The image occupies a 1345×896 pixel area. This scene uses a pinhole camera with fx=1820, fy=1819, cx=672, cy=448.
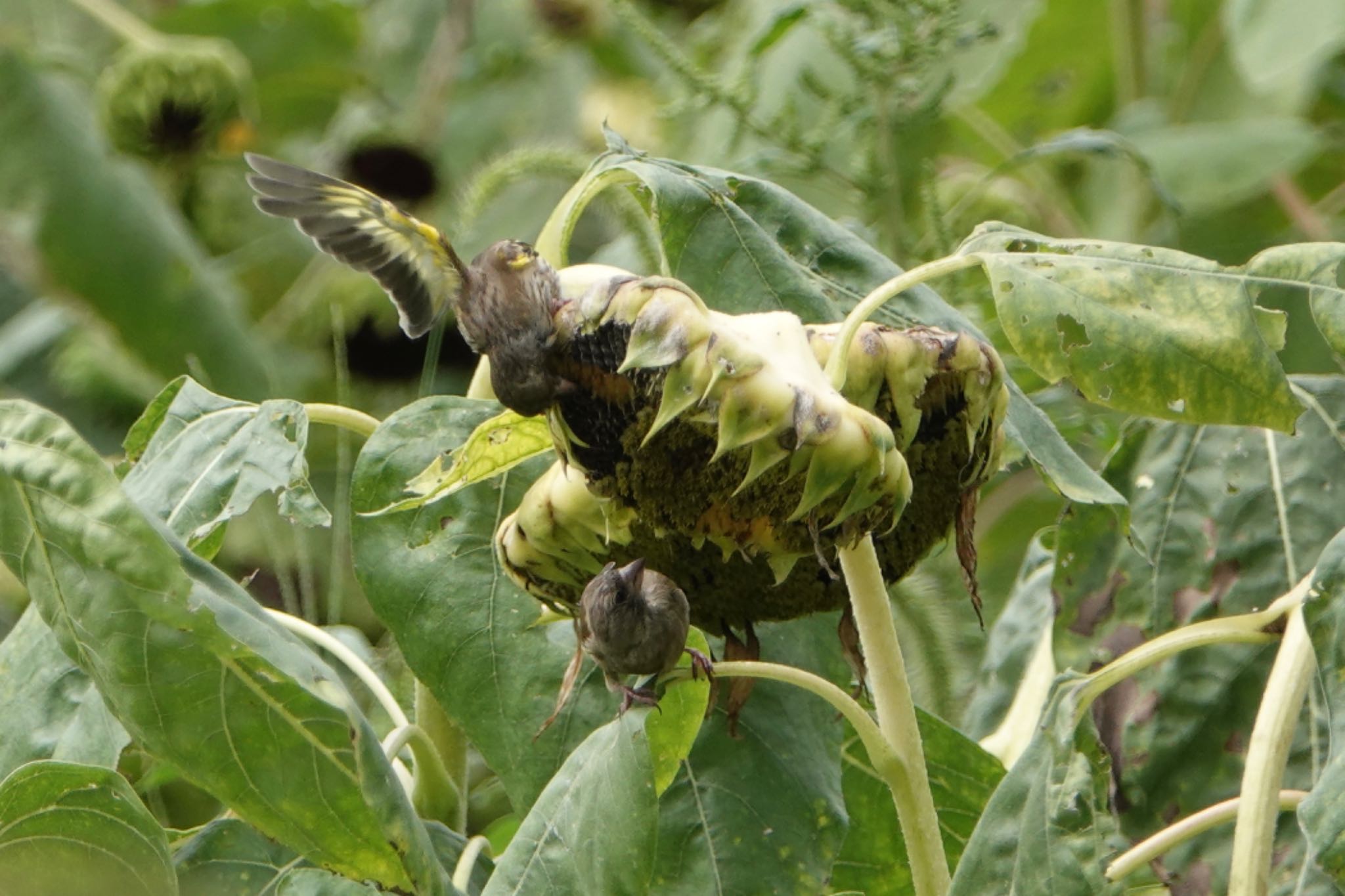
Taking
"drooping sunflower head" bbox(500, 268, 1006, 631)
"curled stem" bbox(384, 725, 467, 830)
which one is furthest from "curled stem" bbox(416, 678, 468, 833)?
"drooping sunflower head" bbox(500, 268, 1006, 631)

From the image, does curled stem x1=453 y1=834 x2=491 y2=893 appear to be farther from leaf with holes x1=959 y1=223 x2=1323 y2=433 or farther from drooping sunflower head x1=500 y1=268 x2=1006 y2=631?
leaf with holes x1=959 y1=223 x2=1323 y2=433

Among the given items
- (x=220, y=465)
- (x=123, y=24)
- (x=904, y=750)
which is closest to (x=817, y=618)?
(x=904, y=750)

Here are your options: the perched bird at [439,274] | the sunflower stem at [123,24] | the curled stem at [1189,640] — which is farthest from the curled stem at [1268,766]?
the sunflower stem at [123,24]

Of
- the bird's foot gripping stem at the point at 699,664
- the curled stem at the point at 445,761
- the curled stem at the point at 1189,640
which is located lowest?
the curled stem at the point at 445,761

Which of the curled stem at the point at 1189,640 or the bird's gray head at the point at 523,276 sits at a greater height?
the bird's gray head at the point at 523,276

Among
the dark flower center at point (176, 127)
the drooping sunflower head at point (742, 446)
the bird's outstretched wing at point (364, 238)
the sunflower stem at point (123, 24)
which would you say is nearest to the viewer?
the drooping sunflower head at point (742, 446)

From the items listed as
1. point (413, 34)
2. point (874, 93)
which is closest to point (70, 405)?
point (413, 34)

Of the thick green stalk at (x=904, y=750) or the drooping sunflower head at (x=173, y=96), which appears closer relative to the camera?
the thick green stalk at (x=904, y=750)

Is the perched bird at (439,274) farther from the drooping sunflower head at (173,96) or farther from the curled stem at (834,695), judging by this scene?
the drooping sunflower head at (173,96)
